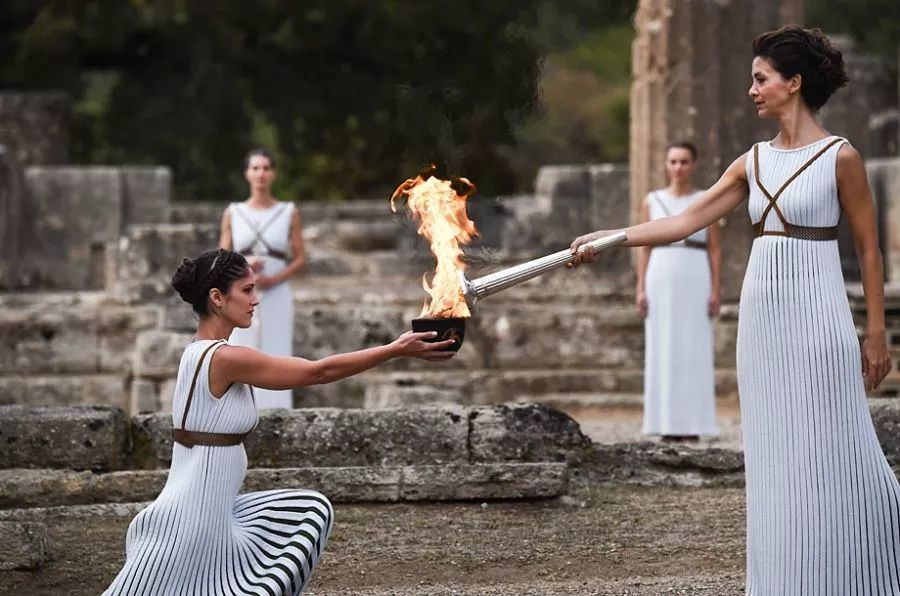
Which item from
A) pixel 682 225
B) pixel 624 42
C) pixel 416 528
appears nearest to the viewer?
pixel 682 225

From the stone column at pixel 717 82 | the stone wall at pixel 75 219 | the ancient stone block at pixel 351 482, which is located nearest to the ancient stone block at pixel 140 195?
the stone wall at pixel 75 219

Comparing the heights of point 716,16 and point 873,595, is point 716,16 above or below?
above

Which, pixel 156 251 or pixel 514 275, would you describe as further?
pixel 156 251

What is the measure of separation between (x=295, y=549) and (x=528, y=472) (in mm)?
2229

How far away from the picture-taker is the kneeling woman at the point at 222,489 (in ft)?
14.9

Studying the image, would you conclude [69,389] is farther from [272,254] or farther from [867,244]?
Result: [867,244]

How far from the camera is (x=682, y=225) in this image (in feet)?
16.3

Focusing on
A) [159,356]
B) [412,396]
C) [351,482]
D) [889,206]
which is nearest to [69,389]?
[159,356]

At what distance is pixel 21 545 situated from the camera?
5633 millimetres

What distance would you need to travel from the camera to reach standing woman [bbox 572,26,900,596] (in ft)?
15.1

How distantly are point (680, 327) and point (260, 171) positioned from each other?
2.42m

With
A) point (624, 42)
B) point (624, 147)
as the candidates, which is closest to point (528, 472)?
point (624, 147)

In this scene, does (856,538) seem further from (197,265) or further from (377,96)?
(377,96)

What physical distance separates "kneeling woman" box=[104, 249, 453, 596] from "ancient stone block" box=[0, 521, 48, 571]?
118cm
